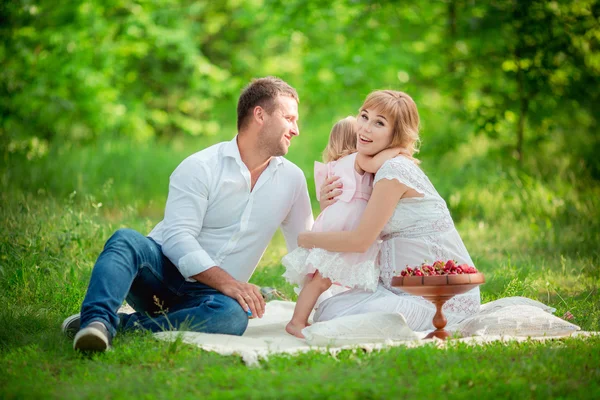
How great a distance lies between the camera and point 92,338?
3.28m

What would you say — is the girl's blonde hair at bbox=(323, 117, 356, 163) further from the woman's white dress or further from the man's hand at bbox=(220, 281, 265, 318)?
the man's hand at bbox=(220, 281, 265, 318)

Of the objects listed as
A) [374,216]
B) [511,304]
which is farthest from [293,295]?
[511,304]

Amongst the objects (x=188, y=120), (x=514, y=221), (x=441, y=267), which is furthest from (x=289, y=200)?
(x=188, y=120)

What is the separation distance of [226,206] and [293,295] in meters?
1.36

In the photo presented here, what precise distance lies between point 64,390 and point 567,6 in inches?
Answer: 308

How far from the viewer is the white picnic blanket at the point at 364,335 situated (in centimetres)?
348

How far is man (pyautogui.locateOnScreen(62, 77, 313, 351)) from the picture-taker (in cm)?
376

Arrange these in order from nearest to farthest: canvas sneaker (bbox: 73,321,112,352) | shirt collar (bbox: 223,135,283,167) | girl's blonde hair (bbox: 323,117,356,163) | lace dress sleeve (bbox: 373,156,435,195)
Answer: canvas sneaker (bbox: 73,321,112,352)
lace dress sleeve (bbox: 373,156,435,195)
shirt collar (bbox: 223,135,283,167)
girl's blonde hair (bbox: 323,117,356,163)

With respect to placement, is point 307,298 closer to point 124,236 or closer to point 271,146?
point 271,146

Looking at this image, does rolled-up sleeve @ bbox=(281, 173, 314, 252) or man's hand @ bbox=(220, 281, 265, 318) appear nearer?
man's hand @ bbox=(220, 281, 265, 318)

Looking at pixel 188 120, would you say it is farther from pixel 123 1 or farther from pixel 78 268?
pixel 78 268

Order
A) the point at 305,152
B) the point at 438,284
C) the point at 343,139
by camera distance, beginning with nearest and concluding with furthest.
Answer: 1. the point at 438,284
2. the point at 343,139
3. the point at 305,152

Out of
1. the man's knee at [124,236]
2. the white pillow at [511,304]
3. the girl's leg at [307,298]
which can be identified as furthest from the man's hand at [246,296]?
the white pillow at [511,304]

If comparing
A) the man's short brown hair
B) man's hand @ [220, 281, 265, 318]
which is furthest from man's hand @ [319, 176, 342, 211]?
man's hand @ [220, 281, 265, 318]
